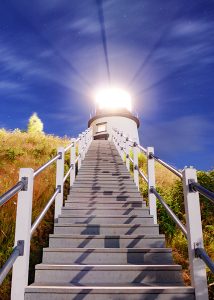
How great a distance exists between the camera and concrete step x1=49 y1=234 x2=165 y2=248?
15.8ft

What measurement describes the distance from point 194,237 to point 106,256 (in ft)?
5.12

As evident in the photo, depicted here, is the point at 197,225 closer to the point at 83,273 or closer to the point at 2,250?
the point at 83,273

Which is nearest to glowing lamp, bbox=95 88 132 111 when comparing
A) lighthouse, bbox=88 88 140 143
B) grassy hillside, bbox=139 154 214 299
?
lighthouse, bbox=88 88 140 143

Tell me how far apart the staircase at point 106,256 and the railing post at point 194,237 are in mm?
122

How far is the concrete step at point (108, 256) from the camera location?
4328mm

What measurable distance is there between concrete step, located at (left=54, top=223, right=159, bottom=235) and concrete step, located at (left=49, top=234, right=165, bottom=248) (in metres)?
0.45

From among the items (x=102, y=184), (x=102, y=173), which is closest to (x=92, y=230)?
(x=102, y=184)

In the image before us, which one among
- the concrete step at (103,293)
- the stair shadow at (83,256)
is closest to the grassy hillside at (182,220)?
the stair shadow at (83,256)

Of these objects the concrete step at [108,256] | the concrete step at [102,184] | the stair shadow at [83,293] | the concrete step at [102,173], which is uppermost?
the concrete step at [102,173]

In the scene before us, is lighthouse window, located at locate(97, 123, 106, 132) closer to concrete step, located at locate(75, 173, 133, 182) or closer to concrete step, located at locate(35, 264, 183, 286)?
concrete step, located at locate(75, 173, 133, 182)

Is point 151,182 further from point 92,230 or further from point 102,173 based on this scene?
point 102,173

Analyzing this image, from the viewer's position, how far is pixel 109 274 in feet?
12.6

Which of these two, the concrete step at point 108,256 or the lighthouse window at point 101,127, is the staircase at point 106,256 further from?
the lighthouse window at point 101,127

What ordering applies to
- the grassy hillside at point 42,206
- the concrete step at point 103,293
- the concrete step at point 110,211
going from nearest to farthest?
the concrete step at point 103,293 → the grassy hillside at point 42,206 → the concrete step at point 110,211
